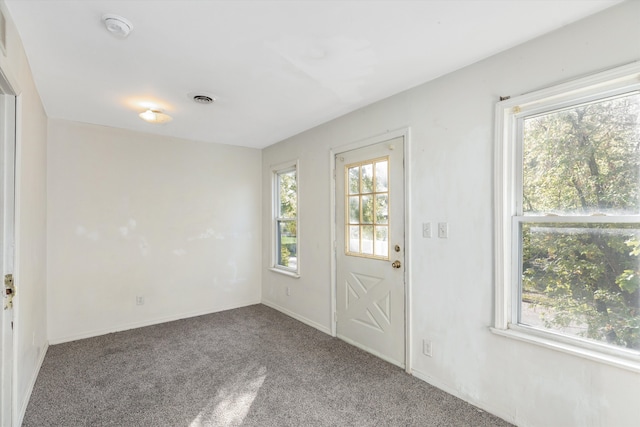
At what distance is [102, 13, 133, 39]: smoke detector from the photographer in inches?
67.2

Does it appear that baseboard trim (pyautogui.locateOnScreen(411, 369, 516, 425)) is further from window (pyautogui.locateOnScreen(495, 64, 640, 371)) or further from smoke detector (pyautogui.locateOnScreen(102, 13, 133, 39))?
smoke detector (pyautogui.locateOnScreen(102, 13, 133, 39))

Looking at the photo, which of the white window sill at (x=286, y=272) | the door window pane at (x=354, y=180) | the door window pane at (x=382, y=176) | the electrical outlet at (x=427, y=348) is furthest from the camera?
the white window sill at (x=286, y=272)

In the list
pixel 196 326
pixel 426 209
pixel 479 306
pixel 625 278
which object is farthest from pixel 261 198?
pixel 625 278

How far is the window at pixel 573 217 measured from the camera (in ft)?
5.49

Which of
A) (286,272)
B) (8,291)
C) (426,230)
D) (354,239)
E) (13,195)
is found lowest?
(286,272)

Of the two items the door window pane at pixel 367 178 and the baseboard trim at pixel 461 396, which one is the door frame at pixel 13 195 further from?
the baseboard trim at pixel 461 396

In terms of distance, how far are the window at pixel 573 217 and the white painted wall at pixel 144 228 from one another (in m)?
3.60

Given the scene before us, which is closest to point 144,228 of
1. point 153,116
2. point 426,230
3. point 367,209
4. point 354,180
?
point 153,116

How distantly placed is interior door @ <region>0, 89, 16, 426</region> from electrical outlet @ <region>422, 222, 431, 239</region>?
2818 mm

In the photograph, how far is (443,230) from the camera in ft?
8.05

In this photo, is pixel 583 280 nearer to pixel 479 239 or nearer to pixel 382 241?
pixel 479 239

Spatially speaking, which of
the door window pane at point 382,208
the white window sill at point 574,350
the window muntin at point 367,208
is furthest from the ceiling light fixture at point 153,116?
the white window sill at point 574,350

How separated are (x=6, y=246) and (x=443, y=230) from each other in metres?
2.89

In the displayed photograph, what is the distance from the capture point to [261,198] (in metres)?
4.96
